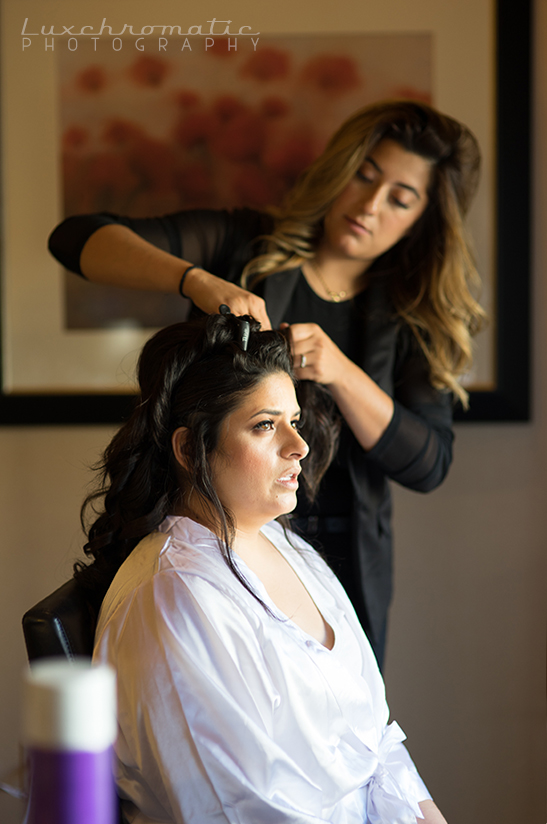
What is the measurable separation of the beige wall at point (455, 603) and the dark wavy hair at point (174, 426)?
31.9 inches

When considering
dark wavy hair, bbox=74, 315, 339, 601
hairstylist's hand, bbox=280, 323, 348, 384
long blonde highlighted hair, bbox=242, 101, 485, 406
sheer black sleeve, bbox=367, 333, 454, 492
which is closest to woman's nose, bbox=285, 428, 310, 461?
dark wavy hair, bbox=74, 315, 339, 601

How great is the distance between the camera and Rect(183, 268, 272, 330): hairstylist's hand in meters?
1.26

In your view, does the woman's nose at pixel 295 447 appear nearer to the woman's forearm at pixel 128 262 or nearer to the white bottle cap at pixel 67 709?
the woman's forearm at pixel 128 262

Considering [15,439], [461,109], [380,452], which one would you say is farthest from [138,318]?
[461,109]

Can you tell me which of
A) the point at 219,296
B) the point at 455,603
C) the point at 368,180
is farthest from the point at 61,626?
the point at 455,603

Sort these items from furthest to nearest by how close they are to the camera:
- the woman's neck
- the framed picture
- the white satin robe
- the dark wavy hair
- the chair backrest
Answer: the framed picture < the woman's neck < the dark wavy hair < the chair backrest < the white satin robe

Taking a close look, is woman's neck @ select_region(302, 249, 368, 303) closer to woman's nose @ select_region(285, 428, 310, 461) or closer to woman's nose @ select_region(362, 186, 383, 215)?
woman's nose @ select_region(362, 186, 383, 215)

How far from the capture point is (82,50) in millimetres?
1860

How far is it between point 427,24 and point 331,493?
1.23 meters

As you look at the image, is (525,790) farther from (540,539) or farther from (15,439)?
(15,439)

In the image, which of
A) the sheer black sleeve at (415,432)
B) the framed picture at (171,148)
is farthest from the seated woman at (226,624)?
the framed picture at (171,148)

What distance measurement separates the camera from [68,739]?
428 mm

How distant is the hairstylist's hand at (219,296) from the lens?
4.14 feet

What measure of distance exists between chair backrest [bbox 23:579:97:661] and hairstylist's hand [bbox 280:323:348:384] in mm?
554
